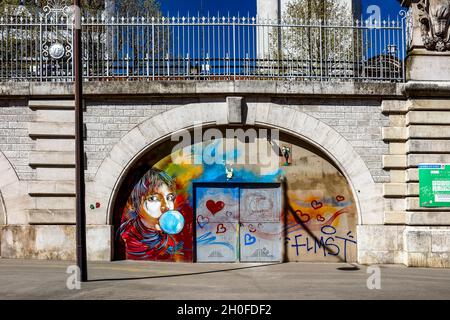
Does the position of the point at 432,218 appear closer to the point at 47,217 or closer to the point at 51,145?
the point at 47,217

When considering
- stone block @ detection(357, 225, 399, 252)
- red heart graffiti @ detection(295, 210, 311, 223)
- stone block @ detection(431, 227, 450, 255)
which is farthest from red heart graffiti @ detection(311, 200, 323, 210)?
stone block @ detection(431, 227, 450, 255)

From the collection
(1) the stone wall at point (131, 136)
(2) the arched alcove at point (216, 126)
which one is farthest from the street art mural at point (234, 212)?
(1) the stone wall at point (131, 136)

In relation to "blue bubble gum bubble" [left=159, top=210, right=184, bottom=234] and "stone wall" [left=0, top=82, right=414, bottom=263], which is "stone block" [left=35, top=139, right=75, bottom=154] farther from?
"blue bubble gum bubble" [left=159, top=210, right=184, bottom=234]

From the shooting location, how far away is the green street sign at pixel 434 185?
531 inches

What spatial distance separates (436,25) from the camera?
13.8m

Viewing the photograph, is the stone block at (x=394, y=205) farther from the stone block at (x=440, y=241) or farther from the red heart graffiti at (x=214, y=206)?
the red heart graffiti at (x=214, y=206)

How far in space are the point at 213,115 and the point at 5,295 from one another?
6.48 m

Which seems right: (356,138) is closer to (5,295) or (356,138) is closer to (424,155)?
(424,155)

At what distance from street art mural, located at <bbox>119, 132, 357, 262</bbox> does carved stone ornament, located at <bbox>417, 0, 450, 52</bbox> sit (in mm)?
4046

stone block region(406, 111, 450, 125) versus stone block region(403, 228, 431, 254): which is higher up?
stone block region(406, 111, 450, 125)

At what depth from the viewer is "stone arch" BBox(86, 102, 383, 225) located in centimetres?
1359

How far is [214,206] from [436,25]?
266 inches

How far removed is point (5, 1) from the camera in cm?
2314

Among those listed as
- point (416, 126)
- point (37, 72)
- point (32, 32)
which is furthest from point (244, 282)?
point (32, 32)
